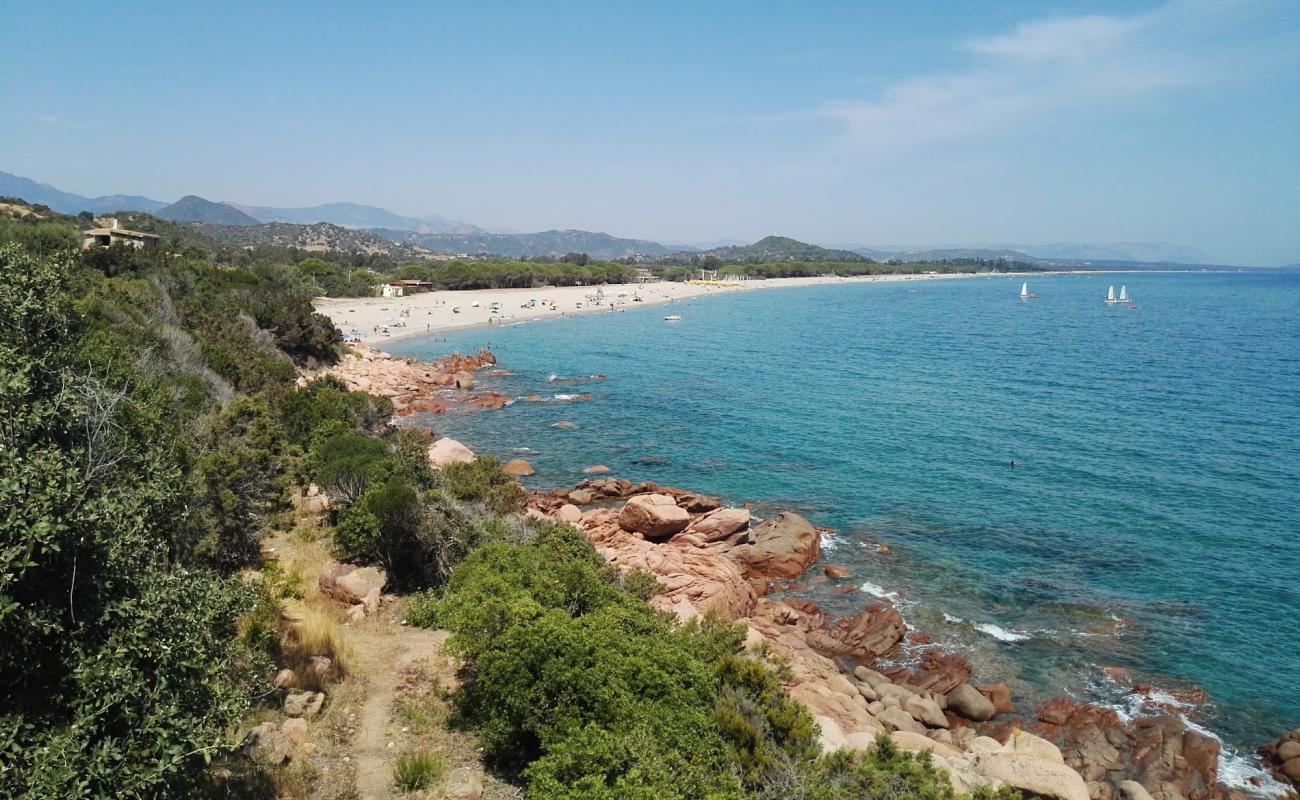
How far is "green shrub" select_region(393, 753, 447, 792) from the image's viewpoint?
9.84 metres

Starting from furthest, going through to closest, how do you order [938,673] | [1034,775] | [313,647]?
[938,673]
[313,647]
[1034,775]

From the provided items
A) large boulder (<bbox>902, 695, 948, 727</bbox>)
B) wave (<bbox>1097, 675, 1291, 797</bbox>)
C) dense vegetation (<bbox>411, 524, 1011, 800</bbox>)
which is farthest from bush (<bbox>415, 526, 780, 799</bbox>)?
wave (<bbox>1097, 675, 1291, 797</bbox>)

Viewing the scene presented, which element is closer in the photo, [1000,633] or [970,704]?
[970,704]

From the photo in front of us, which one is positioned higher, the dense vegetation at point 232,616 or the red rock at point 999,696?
the dense vegetation at point 232,616

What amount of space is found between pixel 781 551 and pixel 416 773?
15643 mm

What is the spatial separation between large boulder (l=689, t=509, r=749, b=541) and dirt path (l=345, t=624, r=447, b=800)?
1124 centimetres

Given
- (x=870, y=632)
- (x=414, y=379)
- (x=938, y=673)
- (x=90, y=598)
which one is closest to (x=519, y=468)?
(x=870, y=632)

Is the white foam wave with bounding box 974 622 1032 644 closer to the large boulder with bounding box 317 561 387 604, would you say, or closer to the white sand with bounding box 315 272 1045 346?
the large boulder with bounding box 317 561 387 604

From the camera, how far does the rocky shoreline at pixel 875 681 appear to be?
14008mm

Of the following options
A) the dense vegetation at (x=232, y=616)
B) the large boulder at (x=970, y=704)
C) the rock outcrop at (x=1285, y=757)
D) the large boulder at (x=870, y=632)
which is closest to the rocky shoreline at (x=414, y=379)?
the dense vegetation at (x=232, y=616)

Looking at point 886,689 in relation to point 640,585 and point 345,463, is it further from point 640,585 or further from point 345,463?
point 345,463

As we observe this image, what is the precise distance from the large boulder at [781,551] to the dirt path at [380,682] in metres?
11.4

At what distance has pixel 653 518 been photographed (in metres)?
24.4

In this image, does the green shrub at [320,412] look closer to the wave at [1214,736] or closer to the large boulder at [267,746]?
the large boulder at [267,746]
